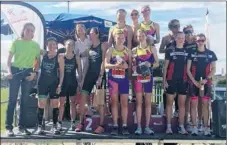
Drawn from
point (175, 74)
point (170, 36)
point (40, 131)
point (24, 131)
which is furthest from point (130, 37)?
point (24, 131)

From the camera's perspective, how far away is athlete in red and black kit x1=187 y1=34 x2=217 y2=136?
600 cm

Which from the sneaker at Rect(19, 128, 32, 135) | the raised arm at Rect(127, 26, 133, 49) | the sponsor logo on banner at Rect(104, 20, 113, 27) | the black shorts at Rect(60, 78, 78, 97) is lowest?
the sneaker at Rect(19, 128, 32, 135)

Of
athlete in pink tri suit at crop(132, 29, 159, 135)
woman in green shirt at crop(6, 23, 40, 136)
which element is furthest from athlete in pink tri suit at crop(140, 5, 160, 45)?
woman in green shirt at crop(6, 23, 40, 136)

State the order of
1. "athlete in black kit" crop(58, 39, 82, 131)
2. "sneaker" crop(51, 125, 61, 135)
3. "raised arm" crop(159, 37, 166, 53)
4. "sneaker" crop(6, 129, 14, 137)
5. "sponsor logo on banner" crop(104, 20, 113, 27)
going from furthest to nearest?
"sponsor logo on banner" crop(104, 20, 113, 27)
"raised arm" crop(159, 37, 166, 53)
"athlete in black kit" crop(58, 39, 82, 131)
"sneaker" crop(51, 125, 61, 135)
"sneaker" crop(6, 129, 14, 137)

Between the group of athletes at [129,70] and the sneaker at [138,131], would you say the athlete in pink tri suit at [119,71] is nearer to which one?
the group of athletes at [129,70]

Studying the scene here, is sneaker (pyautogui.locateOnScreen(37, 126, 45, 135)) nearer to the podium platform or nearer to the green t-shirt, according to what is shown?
the podium platform

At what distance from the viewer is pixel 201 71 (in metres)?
6.03

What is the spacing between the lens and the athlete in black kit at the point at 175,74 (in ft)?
19.4

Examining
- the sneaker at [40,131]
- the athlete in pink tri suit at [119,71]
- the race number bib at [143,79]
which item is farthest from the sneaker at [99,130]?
the race number bib at [143,79]

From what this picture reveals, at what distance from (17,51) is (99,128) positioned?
167 centimetres

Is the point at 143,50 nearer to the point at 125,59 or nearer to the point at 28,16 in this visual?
the point at 125,59

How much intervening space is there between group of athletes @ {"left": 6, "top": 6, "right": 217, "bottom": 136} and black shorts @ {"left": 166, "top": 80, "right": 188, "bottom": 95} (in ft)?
0.05

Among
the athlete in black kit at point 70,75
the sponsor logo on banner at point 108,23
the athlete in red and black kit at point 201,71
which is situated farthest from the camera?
the sponsor logo on banner at point 108,23

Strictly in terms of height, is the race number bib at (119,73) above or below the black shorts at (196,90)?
above
